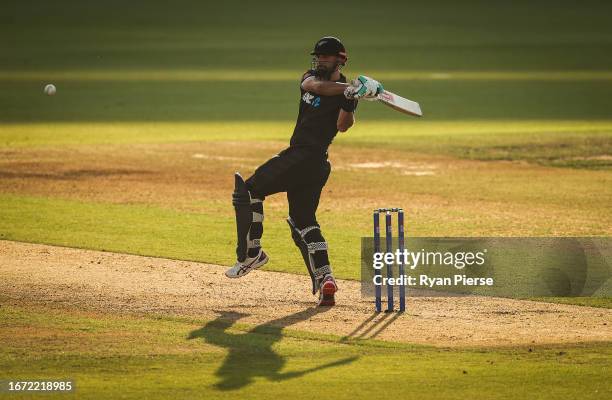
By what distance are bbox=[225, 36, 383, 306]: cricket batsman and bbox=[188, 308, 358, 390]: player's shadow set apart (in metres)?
0.55

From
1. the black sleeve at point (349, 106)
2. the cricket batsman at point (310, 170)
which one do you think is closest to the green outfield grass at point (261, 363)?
the cricket batsman at point (310, 170)

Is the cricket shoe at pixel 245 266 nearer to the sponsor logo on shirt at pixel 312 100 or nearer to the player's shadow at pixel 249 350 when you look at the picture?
the player's shadow at pixel 249 350

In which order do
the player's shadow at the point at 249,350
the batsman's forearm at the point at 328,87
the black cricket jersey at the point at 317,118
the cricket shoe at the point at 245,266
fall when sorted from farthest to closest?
the cricket shoe at the point at 245,266, the black cricket jersey at the point at 317,118, the batsman's forearm at the point at 328,87, the player's shadow at the point at 249,350

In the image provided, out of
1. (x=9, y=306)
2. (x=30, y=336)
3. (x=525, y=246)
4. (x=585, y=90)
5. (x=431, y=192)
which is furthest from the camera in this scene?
(x=585, y=90)

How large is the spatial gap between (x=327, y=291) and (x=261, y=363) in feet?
6.67

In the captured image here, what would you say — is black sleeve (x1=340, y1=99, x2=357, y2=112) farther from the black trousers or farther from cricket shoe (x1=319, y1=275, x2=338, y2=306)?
cricket shoe (x1=319, y1=275, x2=338, y2=306)

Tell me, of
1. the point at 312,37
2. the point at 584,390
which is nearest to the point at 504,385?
the point at 584,390

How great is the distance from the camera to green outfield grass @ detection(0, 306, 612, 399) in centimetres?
801

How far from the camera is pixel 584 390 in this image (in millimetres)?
8008

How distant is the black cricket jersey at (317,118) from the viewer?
10.7m

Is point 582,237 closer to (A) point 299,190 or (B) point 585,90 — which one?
(A) point 299,190

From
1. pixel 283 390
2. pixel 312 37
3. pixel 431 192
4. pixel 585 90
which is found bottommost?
pixel 283 390

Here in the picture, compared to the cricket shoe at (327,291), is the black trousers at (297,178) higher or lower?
higher

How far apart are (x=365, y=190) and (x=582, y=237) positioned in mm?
4751
